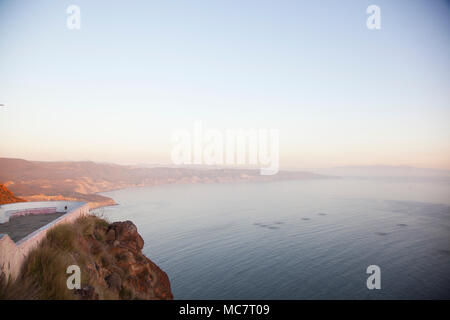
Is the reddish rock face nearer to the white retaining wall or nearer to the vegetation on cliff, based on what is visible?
the vegetation on cliff

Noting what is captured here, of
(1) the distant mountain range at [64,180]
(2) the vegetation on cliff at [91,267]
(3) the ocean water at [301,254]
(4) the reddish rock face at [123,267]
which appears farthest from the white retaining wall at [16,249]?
(1) the distant mountain range at [64,180]

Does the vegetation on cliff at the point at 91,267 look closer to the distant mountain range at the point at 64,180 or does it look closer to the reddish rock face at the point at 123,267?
the reddish rock face at the point at 123,267

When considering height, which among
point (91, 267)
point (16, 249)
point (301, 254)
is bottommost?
point (301, 254)

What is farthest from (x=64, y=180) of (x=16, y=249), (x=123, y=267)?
(x=16, y=249)

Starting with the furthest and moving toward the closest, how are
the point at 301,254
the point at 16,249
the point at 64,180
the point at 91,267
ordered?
the point at 64,180
the point at 301,254
the point at 91,267
the point at 16,249

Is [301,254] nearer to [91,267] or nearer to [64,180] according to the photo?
[91,267]

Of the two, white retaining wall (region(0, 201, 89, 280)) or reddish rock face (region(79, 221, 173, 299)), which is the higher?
white retaining wall (region(0, 201, 89, 280))

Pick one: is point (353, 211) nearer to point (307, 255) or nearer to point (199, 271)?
point (307, 255)

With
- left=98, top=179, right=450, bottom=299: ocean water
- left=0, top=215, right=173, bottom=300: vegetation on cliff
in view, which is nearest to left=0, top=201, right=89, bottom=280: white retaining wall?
left=0, top=215, right=173, bottom=300: vegetation on cliff
